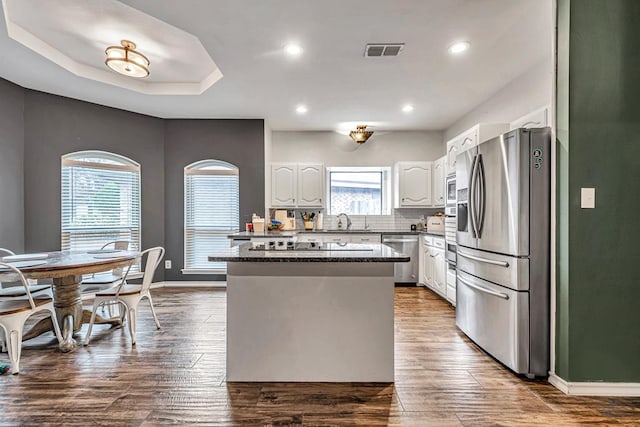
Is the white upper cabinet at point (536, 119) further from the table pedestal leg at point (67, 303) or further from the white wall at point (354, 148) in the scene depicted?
the table pedestal leg at point (67, 303)

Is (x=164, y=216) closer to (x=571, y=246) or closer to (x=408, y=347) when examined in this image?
(x=408, y=347)

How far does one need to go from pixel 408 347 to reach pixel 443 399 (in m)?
0.82

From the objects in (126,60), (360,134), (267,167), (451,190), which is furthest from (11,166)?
(451,190)

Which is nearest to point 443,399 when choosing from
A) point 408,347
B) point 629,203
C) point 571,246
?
point 408,347

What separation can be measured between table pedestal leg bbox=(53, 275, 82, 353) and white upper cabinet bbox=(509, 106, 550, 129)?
454 centimetres

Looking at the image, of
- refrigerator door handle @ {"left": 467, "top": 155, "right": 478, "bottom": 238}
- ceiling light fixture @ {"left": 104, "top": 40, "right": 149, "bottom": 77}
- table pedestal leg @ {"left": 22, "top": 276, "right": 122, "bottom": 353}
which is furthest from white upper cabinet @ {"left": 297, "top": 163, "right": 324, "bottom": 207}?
table pedestal leg @ {"left": 22, "top": 276, "right": 122, "bottom": 353}

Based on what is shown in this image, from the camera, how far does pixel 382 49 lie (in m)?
2.99

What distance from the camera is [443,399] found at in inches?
83.7

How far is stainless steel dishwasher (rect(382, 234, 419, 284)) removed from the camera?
5.29 meters

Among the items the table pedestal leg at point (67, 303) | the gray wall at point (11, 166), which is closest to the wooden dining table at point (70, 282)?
the table pedestal leg at point (67, 303)

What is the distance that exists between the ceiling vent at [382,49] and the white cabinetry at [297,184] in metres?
2.61

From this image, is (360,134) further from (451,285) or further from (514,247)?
(514,247)

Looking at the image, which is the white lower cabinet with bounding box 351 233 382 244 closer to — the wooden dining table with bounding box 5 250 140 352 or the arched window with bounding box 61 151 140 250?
the wooden dining table with bounding box 5 250 140 352

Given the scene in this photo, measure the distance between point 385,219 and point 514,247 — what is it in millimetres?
3563
